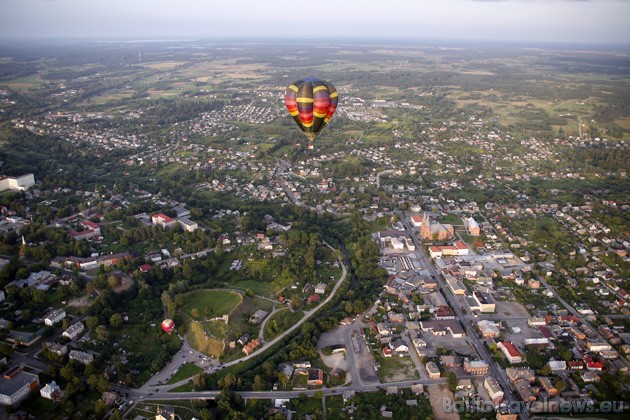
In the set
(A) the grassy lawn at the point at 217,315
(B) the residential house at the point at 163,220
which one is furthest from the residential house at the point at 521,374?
(B) the residential house at the point at 163,220

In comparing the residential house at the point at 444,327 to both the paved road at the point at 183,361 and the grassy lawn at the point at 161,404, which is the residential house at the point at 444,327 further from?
the grassy lawn at the point at 161,404

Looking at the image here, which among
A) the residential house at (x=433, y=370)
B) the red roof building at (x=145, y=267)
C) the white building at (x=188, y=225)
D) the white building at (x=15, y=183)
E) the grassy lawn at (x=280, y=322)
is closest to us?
the residential house at (x=433, y=370)

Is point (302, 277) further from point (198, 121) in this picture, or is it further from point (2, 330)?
point (198, 121)

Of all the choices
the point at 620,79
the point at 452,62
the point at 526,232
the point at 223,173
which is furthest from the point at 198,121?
the point at 452,62

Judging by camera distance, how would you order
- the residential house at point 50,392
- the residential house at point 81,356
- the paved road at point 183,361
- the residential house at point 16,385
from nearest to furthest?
the residential house at point 16,385
the residential house at point 50,392
the paved road at point 183,361
the residential house at point 81,356

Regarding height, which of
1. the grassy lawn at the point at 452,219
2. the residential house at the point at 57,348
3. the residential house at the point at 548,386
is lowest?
the residential house at the point at 548,386

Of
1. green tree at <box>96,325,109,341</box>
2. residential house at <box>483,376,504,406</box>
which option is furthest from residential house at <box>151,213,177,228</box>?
residential house at <box>483,376,504,406</box>

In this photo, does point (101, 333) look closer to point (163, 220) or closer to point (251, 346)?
point (251, 346)

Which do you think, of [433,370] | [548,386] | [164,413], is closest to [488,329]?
[548,386]
